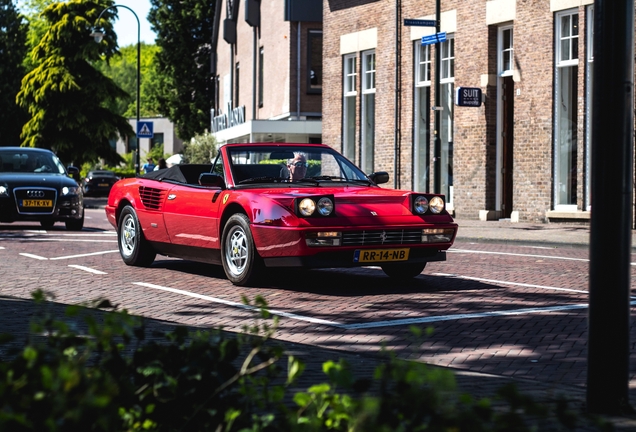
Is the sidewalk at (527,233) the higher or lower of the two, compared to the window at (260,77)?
lower

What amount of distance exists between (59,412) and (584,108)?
2030 centimetres

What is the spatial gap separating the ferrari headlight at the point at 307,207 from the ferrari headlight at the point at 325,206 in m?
0.06

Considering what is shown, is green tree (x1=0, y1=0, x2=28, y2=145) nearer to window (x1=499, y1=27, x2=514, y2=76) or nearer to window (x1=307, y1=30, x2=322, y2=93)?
window (x1=307, y1=30, x2=322, y2=93)

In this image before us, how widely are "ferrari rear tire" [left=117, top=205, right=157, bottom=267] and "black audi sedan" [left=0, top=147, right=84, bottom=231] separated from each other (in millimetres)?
7403

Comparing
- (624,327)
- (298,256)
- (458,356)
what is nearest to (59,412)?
(624,327)

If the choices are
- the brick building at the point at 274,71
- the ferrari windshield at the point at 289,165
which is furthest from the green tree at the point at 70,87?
the ferrari windshield at the point at 289,165

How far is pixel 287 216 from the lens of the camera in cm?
1013

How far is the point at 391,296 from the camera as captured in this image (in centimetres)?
1006

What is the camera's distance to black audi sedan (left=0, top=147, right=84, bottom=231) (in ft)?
66.5

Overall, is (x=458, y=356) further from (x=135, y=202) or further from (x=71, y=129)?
(x=71, y=129)

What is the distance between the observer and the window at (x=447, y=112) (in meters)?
26.5

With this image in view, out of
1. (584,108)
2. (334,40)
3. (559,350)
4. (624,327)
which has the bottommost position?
(559,350)

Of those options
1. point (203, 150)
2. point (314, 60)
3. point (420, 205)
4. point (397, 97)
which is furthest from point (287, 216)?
point (203, 150)

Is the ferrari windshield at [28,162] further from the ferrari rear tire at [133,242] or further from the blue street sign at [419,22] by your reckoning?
the ferrari rear tire at [133,242]
